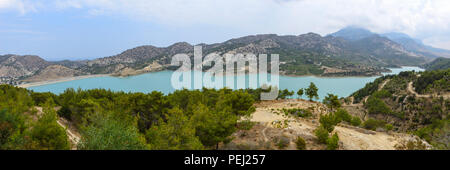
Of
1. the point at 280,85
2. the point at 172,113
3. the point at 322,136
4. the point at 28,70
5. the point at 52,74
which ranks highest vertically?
the point at 28,70

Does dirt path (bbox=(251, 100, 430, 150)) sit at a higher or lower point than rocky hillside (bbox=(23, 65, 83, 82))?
lower

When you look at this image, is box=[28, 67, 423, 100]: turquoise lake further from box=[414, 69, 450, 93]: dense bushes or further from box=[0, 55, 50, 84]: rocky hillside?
box=[0, 55, 50, 84]: rocky hillside

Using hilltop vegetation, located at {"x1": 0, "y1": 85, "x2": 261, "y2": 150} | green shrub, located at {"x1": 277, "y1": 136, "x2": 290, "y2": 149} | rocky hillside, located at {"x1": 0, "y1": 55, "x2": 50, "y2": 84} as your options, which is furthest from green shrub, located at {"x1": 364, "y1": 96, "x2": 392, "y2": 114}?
rocky hillside, located at {"x1": 0, "y1": 55, "x2": 50, "y2": 84}

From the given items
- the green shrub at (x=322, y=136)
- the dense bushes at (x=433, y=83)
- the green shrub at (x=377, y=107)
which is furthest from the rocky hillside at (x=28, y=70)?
the dense bushes at (x=433, y=83)

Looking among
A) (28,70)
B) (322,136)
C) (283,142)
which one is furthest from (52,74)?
(322,136)

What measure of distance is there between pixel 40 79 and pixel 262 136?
518 ft

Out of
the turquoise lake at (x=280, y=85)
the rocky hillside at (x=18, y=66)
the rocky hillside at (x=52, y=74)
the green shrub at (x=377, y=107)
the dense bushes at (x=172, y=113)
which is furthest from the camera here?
the rocky hillside at (x=18, y=66)

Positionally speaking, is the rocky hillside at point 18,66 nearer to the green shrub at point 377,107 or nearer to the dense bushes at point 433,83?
the green shrub at point 377,107

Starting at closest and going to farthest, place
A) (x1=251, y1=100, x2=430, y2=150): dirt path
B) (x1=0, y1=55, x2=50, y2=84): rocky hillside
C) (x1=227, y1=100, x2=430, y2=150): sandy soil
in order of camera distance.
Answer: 1. (x1=227, y1=100, x2=430, y2=150): sandy soil
2. (x1=251, y1=100, x2=430, y2=150): dirt path
3. (x1=0, y1=55, x2=50, y2=84): rocky hillside

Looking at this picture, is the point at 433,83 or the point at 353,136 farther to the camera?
the point at 433,83

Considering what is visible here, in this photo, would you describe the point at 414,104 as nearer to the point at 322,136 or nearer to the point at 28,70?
the point at 322,136
